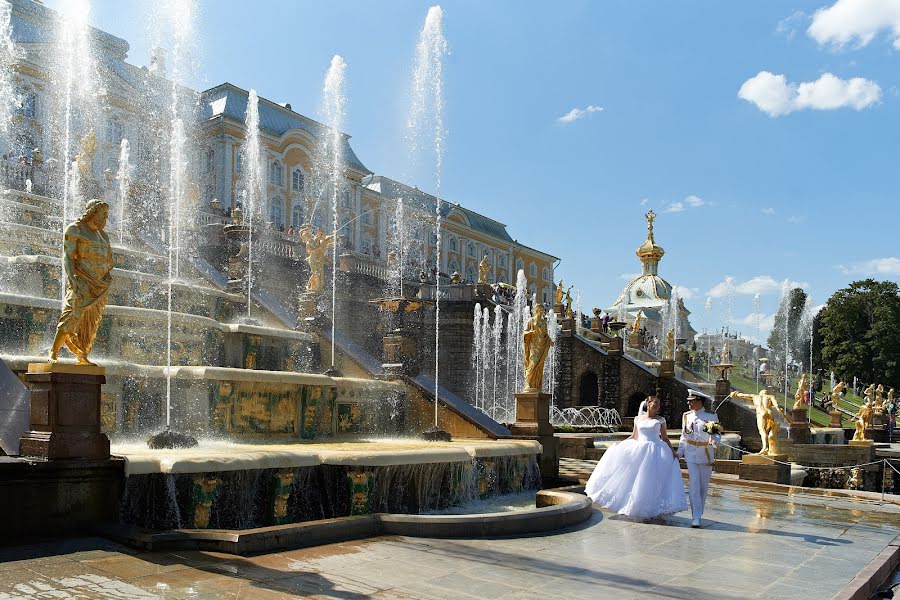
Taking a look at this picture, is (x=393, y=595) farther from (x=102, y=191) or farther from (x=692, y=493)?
(x=102, y=191)

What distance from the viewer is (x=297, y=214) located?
5316 cm

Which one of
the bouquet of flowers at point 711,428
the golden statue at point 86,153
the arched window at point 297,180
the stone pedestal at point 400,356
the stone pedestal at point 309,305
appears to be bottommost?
the bouquet of flowers at point 711,428

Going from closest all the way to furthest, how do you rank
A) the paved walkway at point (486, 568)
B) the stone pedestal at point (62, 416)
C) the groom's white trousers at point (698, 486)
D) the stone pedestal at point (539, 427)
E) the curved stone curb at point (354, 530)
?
the paved walkway at point (486, 568), the curved stone curb at point (354, 530), the stone pedestal at point (62, 416), the groom's white trousers at point (698, 486), the stone pedestal at point (539, 427)

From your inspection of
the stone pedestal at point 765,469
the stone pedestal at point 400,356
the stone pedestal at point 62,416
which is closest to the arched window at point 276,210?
the stone pedestal at point 400,356

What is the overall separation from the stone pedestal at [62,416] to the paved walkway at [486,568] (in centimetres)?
88

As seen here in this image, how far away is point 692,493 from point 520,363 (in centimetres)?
2397

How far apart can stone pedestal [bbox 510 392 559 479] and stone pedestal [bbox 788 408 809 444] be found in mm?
17851

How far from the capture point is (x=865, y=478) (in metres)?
24.5

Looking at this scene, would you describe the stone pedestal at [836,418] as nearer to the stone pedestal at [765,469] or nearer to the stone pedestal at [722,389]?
the stone pedestal at [722,389]

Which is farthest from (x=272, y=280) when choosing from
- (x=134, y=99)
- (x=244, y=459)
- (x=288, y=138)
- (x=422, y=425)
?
(x=288, y=138)

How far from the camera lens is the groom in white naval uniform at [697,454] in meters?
9.40

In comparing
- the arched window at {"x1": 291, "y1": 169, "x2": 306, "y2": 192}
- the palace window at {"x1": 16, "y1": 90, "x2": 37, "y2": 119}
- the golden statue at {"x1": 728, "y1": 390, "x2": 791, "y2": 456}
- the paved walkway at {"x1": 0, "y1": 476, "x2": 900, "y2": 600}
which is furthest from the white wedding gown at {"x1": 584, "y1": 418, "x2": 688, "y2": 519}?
the arched window at {"x1": 291, "y1": 169, "x2": 306, "y2": 192}

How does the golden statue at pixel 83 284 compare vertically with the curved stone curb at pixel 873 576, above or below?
above

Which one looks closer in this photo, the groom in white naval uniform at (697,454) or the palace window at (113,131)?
the groom in white naval uniform at (697,454)
